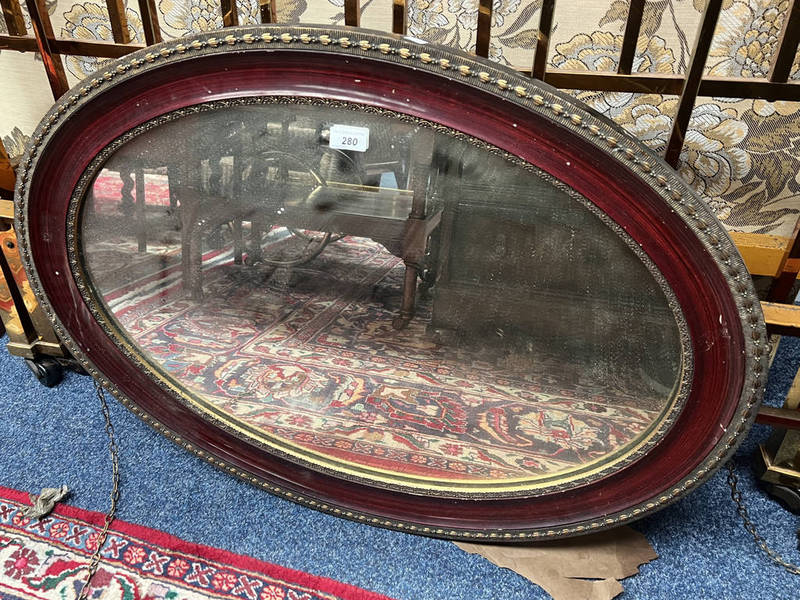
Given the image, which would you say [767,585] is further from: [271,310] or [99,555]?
[99,555]

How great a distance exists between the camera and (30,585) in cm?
72

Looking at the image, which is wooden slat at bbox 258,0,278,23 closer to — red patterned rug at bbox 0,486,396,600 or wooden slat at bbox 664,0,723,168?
wooden slat at bbox 664,0,723,168

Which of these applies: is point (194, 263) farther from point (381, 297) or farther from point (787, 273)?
point (787, 273)

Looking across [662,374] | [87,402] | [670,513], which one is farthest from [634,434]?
[87,402]

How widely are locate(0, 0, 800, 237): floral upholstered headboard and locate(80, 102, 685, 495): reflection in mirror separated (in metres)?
0.29

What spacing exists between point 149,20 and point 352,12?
0.80ft

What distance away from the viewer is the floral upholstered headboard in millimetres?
723

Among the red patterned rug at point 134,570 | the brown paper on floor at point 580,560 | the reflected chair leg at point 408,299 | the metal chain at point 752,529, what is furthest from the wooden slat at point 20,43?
the metal chain at point 752,529

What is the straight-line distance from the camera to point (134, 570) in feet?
2.44

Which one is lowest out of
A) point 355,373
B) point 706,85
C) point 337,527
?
point 337,527

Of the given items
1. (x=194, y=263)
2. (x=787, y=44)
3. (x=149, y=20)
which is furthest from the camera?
(x=194, y=263)

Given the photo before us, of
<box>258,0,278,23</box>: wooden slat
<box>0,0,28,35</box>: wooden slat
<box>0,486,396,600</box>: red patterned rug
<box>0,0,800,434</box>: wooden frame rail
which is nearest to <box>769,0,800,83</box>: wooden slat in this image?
<box>0,0,800,434</box>: wooden frame rail

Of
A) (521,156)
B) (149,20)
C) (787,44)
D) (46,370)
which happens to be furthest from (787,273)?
(46,370)

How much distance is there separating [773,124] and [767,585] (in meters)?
0.66
